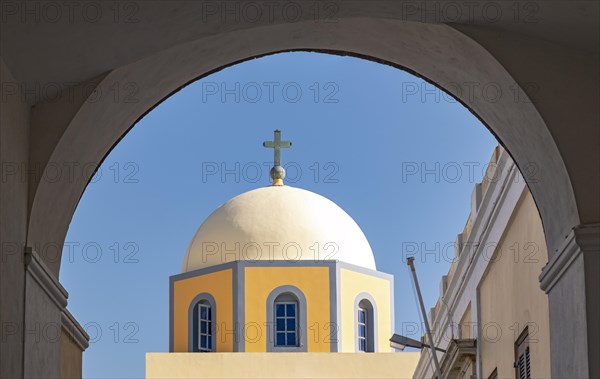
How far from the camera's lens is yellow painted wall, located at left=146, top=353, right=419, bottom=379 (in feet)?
106

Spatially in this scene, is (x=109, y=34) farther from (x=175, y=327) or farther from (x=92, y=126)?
(x=175, y=327)

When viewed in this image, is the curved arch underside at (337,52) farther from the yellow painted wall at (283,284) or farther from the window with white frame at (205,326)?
the window with white frame at (205,326)

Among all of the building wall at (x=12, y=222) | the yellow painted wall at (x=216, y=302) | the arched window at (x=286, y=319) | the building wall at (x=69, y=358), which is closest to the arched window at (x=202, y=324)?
the yellow painted wall at (x=216, y=302)

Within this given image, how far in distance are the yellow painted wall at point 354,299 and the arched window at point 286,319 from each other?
0.86 meters

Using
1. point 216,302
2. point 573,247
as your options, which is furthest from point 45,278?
point 216,302

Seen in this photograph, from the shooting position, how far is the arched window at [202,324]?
33969 millimetres

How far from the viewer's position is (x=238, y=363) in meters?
32.6

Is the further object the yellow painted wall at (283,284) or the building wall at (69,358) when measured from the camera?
the yellow painted wall at (283,284)

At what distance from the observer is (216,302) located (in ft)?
112

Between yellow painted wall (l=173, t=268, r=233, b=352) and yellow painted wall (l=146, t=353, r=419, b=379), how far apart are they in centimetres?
123

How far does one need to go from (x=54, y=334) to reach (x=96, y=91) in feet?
4.75

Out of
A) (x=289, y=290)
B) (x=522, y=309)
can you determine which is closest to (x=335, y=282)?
(x=289, y=290)

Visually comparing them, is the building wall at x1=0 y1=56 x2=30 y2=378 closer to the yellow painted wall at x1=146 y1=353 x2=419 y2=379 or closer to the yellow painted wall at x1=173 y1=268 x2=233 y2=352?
the yellow painted wall at x1=146 y1=353 x2=419 y2=379

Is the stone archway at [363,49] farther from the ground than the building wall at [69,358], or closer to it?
farther from the ground
